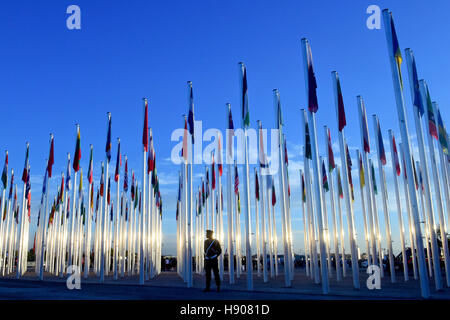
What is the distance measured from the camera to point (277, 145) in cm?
1764

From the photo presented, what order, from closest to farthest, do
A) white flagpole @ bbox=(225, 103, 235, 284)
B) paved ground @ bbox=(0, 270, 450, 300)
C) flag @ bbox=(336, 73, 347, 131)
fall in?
1. paved ground @ bbox=(0, 270, 450, 300)
2. flag @ bbox=(336, 73, 347, 131)
3. white flagpole @ bbox=(225, 103, 235, 284)

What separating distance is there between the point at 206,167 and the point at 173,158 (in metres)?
9.03

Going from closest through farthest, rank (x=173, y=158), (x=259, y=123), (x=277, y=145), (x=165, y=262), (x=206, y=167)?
(x=277, y=145) < (x=259, y=123) < (x=173, y=158) < (x=206, y=167) < (x=165, y=262)

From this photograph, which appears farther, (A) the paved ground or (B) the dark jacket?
(B) the dark jacket

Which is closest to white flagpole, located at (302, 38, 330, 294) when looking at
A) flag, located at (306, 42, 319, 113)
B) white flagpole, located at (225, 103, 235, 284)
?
flag, located at (306, 42, 319, 113)

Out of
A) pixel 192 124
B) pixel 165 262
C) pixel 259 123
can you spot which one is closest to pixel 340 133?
pixel 259 123

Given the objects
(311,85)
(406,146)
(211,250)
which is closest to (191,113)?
(311,85)

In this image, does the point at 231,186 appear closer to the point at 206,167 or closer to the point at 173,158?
the point at 173,158

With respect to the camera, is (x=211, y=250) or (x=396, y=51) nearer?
(x=396, y=51)

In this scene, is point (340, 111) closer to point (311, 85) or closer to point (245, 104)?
point (311, 85)

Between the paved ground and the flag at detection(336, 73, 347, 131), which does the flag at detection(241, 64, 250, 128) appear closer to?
the flag at detection(336, 73, 347, 131)

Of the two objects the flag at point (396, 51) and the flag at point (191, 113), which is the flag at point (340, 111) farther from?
the flag at point (191, 113)
